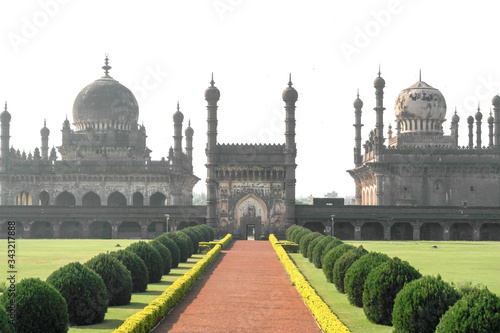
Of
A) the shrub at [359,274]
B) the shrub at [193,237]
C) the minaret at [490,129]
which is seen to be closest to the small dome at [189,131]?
the minaret at [490,129]

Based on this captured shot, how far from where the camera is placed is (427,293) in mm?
13148

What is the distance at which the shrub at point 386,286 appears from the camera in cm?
1535

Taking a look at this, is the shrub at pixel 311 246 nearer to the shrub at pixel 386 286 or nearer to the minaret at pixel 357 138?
the shrub at pixel 386 286

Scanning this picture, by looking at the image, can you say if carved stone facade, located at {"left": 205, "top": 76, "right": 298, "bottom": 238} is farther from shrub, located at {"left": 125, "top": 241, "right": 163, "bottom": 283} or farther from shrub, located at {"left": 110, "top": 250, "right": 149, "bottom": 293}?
shrub, located at {"left": 110, "top": 250, "right": 149, "bottom": 293}

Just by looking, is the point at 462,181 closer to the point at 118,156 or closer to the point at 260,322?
the point at 118,156

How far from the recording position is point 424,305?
13.1 metres

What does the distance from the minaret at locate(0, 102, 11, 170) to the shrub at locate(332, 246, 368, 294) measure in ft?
171

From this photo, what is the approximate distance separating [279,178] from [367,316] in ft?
122

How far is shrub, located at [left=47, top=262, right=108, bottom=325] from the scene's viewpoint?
592 inches

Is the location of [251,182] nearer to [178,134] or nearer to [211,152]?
[211,152]

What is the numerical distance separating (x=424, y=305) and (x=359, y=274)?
454 cm

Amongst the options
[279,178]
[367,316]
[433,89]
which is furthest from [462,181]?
[367,316]

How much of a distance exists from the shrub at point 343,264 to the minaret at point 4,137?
171 ft

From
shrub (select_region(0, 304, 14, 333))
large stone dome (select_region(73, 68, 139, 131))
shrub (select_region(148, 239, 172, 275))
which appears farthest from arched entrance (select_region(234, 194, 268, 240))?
shrub (select_region(0, 304, 14, 333))
